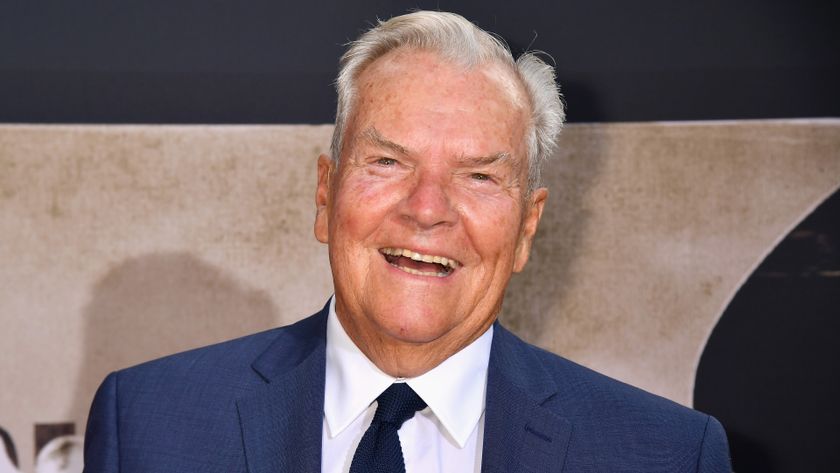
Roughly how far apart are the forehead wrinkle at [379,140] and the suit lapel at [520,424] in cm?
39

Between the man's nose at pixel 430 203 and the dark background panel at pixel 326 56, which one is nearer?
the man's nose at pixel 430 203

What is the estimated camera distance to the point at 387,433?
62.0 inches

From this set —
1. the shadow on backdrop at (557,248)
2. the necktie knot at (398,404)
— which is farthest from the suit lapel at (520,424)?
the shadow on backdrop at (557,248)

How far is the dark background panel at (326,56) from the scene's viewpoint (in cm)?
222

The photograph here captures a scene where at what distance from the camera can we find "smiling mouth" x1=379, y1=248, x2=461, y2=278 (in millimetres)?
1575

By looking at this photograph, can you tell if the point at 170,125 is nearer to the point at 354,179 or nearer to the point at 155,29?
the point at 155,29

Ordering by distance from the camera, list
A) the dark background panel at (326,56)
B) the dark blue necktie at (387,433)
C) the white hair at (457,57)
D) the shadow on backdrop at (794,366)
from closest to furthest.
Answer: the dark blue necktie at (387,433), the white hair at (457,57), the dark background panel at (326,56), the shadow on backdrop at (794,366)

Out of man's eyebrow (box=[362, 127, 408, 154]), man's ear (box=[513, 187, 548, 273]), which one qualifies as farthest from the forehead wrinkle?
man's ear (box=[513, 187, 548, 273])

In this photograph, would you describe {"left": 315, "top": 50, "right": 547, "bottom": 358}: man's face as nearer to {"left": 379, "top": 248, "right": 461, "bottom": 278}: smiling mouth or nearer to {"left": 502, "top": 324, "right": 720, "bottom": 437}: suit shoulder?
{"left": 379, "top": 248, "right": 461, "bottom": 278}: smiling mouth

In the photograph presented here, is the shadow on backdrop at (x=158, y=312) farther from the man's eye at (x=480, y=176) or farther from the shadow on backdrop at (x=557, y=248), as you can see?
the man's eye at (x=480, y=176)

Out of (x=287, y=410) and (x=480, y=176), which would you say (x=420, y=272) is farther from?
(x=287, y=410)

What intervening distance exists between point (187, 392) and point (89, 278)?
743 mm

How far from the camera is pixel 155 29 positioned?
224 centimetres

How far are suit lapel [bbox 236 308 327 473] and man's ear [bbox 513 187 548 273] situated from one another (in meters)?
0.36
